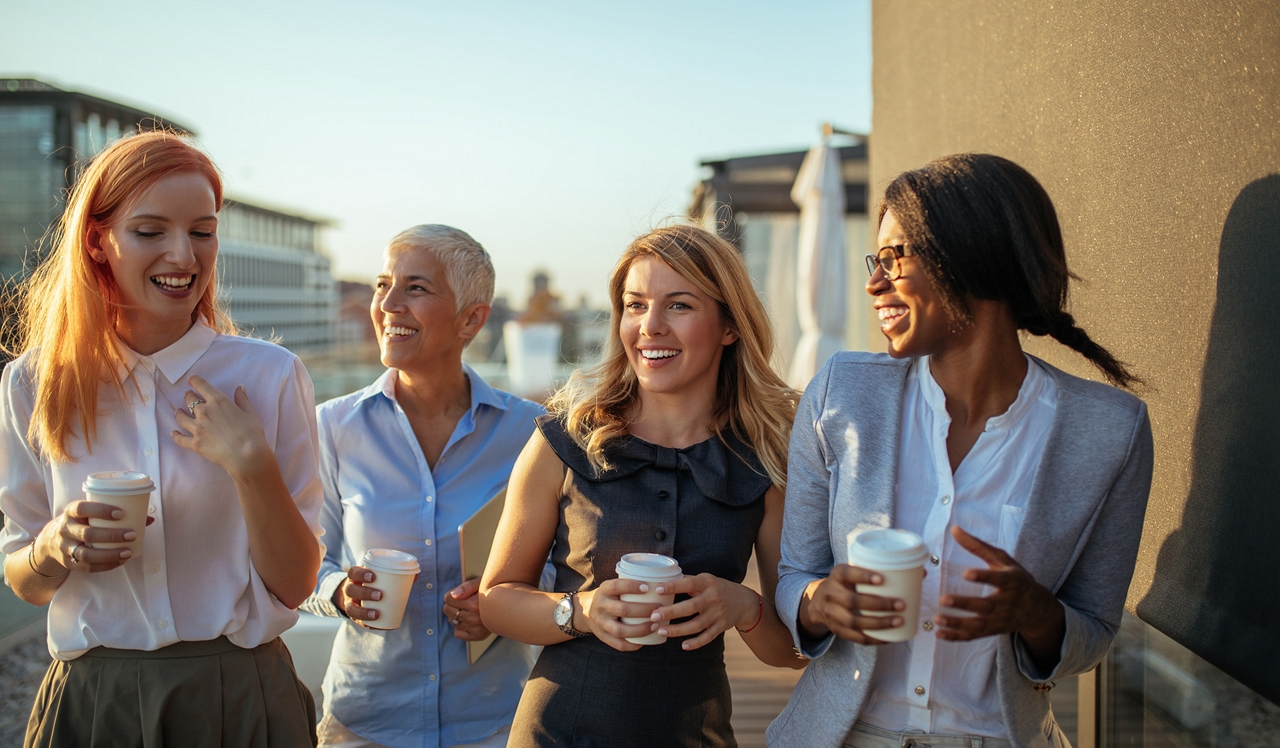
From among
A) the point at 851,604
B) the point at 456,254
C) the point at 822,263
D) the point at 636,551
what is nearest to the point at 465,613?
the point at 636,551

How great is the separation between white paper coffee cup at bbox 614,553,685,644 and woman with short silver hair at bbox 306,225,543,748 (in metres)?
0.88

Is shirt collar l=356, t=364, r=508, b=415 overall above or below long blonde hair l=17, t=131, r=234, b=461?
below

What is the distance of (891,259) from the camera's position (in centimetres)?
152

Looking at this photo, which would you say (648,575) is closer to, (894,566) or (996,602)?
(894,566)

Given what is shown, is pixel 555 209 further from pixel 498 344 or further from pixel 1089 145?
pixel 498 344

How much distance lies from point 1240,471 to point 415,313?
214 centimetres

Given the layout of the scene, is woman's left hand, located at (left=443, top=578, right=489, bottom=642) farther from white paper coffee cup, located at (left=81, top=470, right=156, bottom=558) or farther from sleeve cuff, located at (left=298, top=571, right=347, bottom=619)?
white paper coffee cup, located at (left=81, top=470, right=156, bottom=558)

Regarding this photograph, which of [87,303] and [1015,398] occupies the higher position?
[87,303]

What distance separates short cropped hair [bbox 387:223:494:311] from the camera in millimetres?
2688

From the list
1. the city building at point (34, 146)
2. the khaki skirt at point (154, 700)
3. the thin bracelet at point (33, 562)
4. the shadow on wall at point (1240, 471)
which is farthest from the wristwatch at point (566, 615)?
the city building at point (34, 146)

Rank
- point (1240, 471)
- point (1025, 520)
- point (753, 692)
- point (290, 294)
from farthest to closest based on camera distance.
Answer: point (290, 294)
point (753, 692)
point (1240, 471)
point (1025, 520)

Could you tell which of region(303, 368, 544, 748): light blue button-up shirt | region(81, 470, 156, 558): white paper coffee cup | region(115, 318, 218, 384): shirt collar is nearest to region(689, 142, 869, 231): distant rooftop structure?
region(303, 368, 544, 748): light blue button-up shirt

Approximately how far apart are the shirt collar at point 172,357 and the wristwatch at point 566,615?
1.00 meters

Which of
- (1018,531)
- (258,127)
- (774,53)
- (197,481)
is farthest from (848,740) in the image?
(258,127)
